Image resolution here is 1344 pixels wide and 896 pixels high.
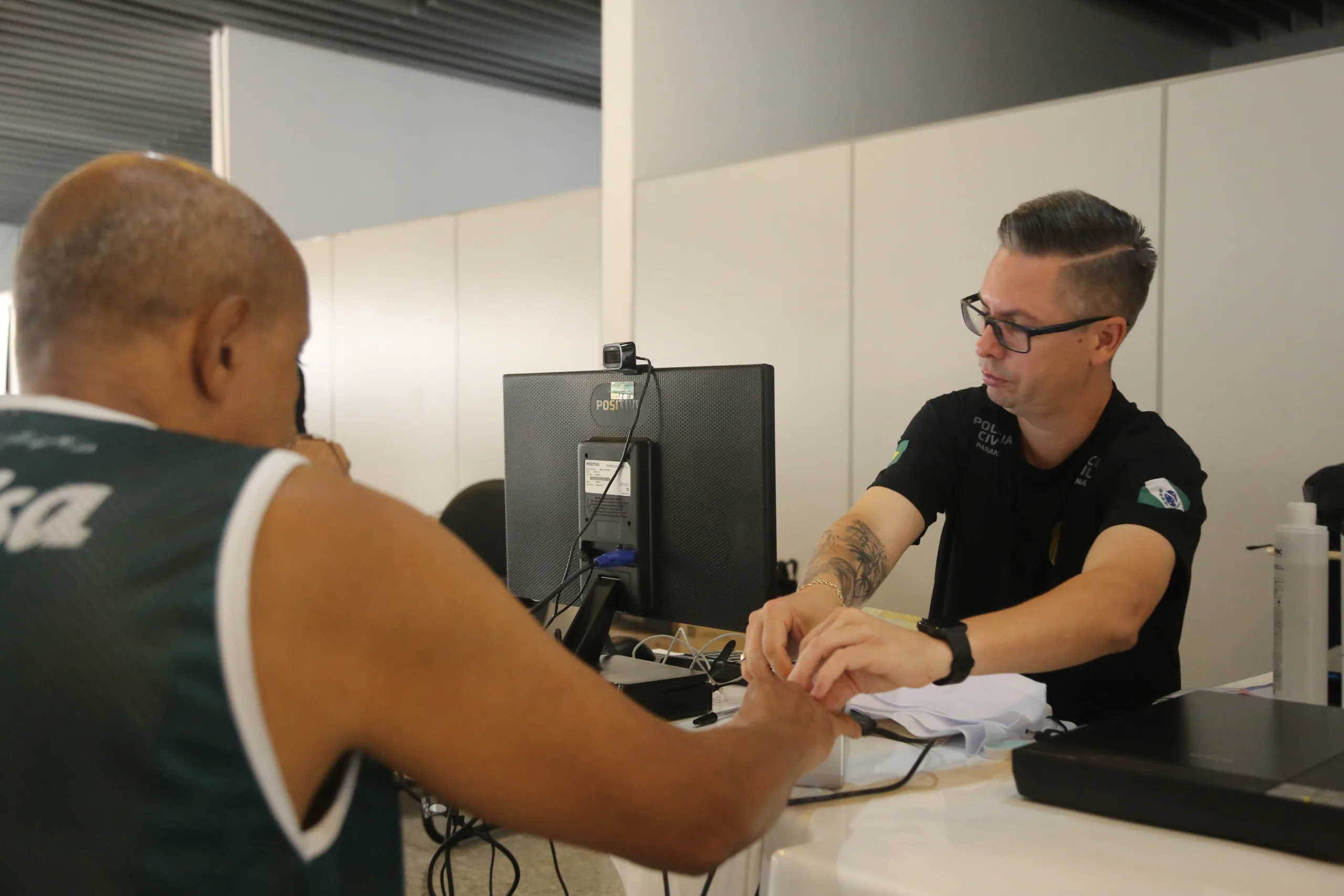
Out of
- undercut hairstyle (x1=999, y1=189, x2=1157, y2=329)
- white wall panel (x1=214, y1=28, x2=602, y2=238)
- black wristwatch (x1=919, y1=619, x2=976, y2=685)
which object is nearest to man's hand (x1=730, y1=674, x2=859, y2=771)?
black wristwatch (x1=919, y1=619, x2=976, y2=685)

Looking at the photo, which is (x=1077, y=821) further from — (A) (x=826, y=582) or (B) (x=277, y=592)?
(B) (x=277, y=592)

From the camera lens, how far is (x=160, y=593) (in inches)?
26.4

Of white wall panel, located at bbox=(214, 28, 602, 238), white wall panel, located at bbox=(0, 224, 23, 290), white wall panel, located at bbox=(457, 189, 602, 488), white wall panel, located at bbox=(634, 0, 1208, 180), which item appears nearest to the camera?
white wall panel, located at bbox=(634, 0, 1208, 180)

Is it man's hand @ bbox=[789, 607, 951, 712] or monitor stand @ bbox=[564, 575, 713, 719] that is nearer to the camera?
man's hand @ bbox=[789, 607, 951, 712]

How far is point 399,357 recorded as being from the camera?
17.6 ft

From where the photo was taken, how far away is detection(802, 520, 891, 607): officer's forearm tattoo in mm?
1729

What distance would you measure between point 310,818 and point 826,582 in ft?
3.45

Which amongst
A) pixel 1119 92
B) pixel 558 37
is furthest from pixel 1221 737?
pixel 558 37

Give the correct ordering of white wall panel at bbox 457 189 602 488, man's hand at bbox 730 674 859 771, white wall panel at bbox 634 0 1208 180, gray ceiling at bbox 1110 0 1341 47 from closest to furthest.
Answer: man's hand at bbox 730 674 859 771
white wall panel at bbox 634 0 1208 180
white wall panel at bbox 457 189 602 488
gray ceiling at bbox 1110 0 1341 47

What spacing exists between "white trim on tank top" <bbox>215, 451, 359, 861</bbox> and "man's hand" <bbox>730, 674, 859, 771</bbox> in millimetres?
483

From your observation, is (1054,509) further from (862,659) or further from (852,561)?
(862,659)

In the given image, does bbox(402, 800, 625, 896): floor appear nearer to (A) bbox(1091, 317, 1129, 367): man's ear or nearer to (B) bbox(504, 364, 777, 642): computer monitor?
(B) bbox(504, 364, 777, 642): computer monitor

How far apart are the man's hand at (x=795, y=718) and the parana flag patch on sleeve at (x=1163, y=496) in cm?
66

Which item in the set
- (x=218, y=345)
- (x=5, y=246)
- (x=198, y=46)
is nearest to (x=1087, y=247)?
(x=218, y=345)
